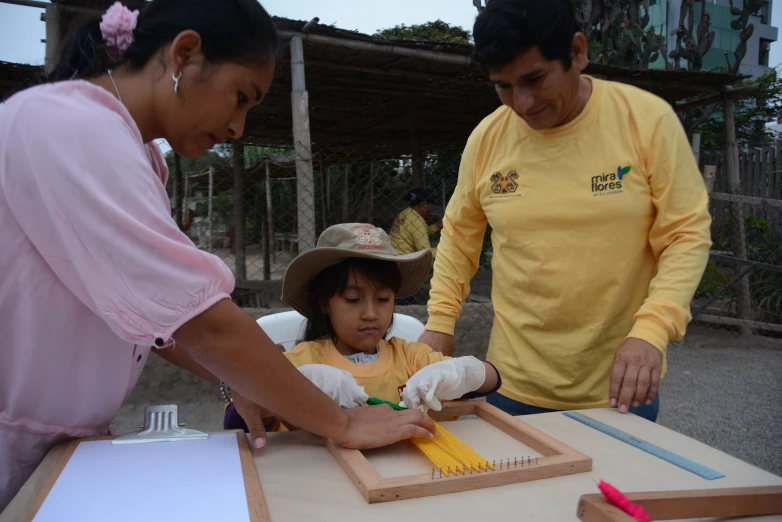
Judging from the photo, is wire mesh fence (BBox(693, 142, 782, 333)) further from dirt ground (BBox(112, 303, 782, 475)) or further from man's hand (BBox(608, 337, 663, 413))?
man's hand (BBox(608, 337, 663, 413))

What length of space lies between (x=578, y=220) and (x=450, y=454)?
791 mm

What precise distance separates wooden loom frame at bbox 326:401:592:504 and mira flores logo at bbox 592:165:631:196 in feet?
2.25

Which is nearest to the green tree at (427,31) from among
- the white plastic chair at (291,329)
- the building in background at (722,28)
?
the building in background at (722,28)

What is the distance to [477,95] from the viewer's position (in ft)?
24.0

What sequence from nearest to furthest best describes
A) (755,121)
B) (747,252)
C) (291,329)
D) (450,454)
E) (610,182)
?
(450,454)
(610,182)
(291,329)
(747,252)
(755,121)

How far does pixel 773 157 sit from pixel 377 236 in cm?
683

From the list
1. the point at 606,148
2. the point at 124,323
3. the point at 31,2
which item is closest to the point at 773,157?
the point at 606,148

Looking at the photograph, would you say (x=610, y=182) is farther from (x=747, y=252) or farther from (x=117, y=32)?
(x=747, y=252)

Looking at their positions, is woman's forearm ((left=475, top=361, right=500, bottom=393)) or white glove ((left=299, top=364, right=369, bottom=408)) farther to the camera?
woman's forearm ((left=475, top=361, right=500, bottom=393))

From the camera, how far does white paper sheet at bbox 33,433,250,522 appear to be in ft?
3.02

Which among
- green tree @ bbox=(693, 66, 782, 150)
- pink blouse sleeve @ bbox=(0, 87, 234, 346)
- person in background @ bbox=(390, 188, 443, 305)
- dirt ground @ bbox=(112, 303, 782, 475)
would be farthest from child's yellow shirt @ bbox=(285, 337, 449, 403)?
green tree @ bbox=(693, 66, 782, 150)

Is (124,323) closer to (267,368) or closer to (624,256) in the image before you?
(267,368)

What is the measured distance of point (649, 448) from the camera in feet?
4.24

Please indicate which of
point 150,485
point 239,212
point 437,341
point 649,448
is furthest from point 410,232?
point 150,485
